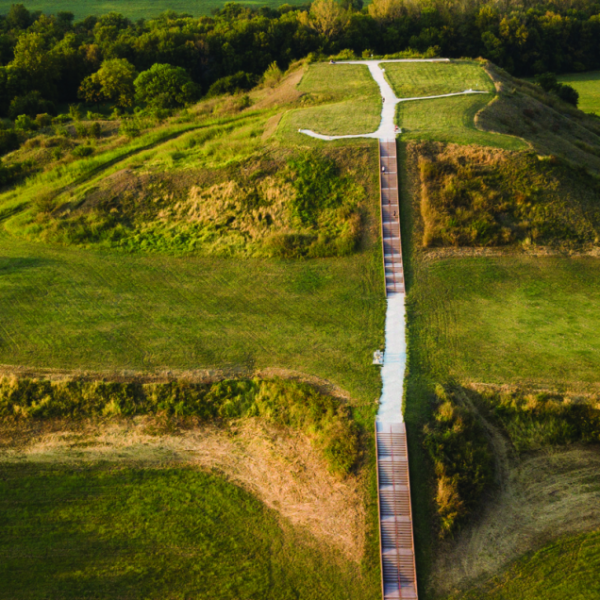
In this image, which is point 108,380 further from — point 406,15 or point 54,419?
point 406,15

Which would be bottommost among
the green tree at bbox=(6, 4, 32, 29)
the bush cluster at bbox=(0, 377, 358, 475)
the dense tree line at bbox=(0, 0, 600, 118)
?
the bush cluster at bbox=(0, 377, 358, 475)

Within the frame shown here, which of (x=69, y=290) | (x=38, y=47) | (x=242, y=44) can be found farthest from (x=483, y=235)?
(x=38, y=47)

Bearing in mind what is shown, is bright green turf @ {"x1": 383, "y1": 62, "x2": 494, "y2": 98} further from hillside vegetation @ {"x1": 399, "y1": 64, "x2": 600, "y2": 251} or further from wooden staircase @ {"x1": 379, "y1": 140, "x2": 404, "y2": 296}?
wooden staircase @ {"x1": 379, "y1": 140, "x2": 404, "y2": 296}

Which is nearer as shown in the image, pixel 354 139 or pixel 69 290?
pixel 69 290

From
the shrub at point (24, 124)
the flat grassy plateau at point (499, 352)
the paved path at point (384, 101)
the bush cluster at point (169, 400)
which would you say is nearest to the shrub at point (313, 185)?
the paved path at point (384, 101)

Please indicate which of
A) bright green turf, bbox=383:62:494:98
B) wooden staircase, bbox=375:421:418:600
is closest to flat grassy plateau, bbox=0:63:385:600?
wooden staircase, bbox=375:421:418:600

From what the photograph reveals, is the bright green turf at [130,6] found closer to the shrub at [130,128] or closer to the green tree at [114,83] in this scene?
the green tree at [114,83]
